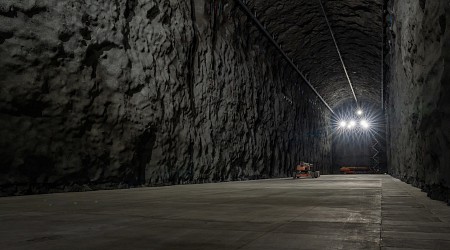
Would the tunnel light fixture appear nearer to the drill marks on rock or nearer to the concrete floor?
the drill marks on rock

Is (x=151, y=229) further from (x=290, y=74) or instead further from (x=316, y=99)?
(x=316, y=99)

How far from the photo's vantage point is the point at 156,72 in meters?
10.7

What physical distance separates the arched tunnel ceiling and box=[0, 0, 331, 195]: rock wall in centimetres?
179

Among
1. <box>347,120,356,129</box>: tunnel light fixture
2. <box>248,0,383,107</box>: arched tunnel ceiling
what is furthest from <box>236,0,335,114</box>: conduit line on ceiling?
<box>347,120,356,129</box>: tunnel light fixture

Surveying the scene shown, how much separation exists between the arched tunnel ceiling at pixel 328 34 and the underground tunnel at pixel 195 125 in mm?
110

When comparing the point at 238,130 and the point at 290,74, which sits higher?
the point at 290,74

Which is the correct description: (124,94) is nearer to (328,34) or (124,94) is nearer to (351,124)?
(328,34)

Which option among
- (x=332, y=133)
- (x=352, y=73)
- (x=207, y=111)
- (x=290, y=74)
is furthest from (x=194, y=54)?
(x=332, y=133)

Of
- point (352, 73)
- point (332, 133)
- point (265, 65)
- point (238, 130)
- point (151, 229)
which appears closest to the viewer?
point (151, 229)

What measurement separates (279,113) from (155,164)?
1227 cm

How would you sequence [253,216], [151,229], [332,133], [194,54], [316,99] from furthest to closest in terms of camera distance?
[332,133] → [316,99] → [194,54] → [253,216] → [151,229]

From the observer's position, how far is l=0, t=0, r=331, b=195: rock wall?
23.0ft

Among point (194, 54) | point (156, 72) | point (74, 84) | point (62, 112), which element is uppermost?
point (194, 54)

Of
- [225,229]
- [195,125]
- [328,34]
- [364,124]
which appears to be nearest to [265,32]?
[328,34]
